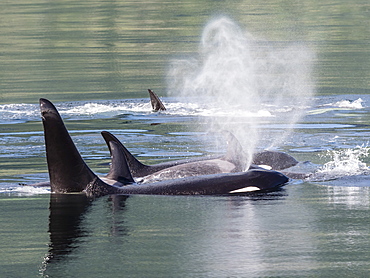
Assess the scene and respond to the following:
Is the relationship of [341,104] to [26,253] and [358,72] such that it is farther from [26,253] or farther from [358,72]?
[26,253]

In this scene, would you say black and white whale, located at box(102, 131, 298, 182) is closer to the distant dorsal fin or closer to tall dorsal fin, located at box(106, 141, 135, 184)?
tall dorsal fin, located at box(106, 141, 135, 184)

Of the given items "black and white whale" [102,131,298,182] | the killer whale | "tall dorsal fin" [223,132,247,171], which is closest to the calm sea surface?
"black and white whale" [102,131,298,182]

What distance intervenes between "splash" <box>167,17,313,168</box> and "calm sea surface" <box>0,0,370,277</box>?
8 cm

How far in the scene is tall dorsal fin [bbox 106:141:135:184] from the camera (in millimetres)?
13320

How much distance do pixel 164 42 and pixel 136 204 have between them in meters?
32.2

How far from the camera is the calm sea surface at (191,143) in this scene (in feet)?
31.7

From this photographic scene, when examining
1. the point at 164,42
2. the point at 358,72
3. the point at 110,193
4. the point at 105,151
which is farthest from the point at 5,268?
the point at 164,42

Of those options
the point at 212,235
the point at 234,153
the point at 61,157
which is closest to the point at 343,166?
the point at 234,153

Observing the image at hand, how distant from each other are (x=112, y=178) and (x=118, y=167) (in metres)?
0.19

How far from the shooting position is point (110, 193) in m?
12.9

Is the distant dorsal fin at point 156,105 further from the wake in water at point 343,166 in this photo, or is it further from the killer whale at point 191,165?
the killer whale at point 191,165

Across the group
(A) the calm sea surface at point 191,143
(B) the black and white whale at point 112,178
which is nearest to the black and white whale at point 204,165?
(A) the calm sea surface at point 191,143

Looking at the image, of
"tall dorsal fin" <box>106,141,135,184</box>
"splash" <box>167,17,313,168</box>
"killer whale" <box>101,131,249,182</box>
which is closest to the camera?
"tall dorsal fin" <box>106,141,135,184</box>

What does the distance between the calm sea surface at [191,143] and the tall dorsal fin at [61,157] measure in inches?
9.1
